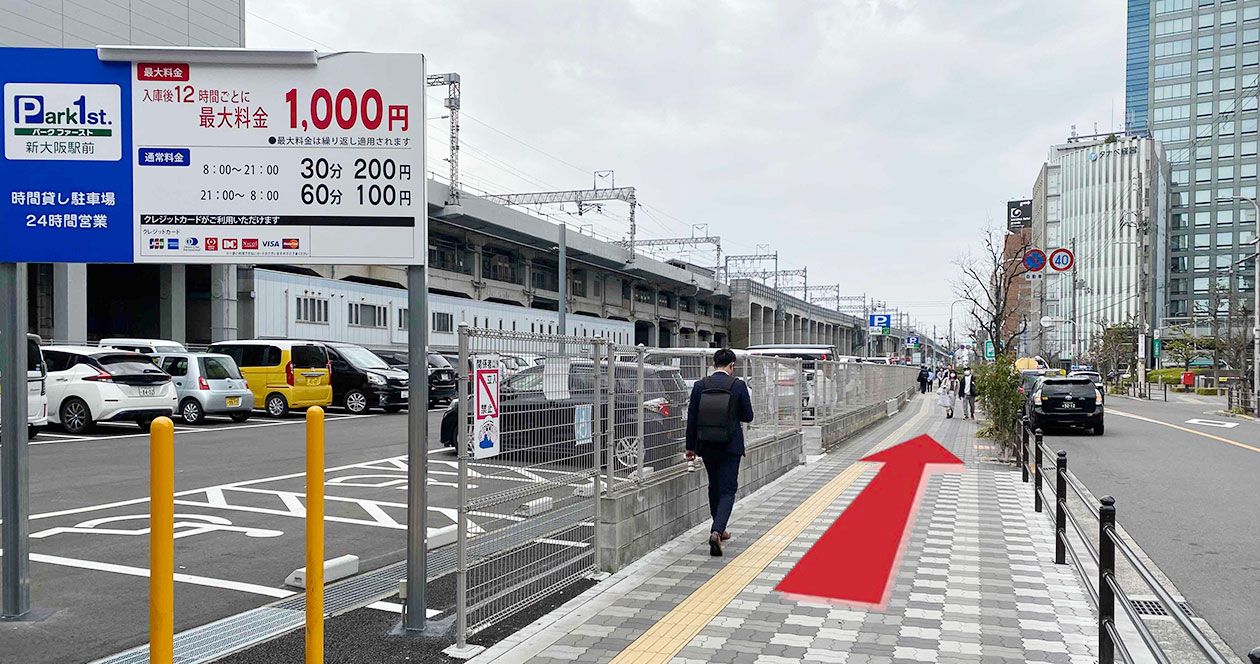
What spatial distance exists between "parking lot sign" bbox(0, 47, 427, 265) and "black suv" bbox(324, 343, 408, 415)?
20022 millimetres

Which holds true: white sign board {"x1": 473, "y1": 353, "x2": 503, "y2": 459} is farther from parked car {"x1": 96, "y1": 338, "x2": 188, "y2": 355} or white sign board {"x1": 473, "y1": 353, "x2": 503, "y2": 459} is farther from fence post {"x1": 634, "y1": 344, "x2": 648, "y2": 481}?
parked car {"x1": 96, "y1": 338, "x2": 188, "y2": 355}

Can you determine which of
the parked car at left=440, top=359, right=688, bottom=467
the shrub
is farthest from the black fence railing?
the shrub

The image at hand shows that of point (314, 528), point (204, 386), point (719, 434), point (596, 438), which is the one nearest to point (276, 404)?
point (204, 386)

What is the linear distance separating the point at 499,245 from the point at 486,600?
5190cm

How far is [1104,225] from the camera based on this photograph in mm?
100250

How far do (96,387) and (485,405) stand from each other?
15373 mm

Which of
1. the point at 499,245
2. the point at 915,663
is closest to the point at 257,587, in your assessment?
the point at 915,663

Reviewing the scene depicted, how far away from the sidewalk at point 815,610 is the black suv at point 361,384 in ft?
57.3

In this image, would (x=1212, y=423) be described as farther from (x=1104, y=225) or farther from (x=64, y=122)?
(x=1104, y=225)

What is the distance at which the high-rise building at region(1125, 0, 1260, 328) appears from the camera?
314ft


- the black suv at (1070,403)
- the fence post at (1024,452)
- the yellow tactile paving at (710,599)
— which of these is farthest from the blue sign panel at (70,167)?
the black suv at (1070,403)

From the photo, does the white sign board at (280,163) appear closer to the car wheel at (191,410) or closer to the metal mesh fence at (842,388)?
the metal mesh fence at (842,388)

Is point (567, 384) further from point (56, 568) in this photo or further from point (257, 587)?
point (56, 568)

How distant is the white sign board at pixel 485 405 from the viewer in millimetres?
5176
